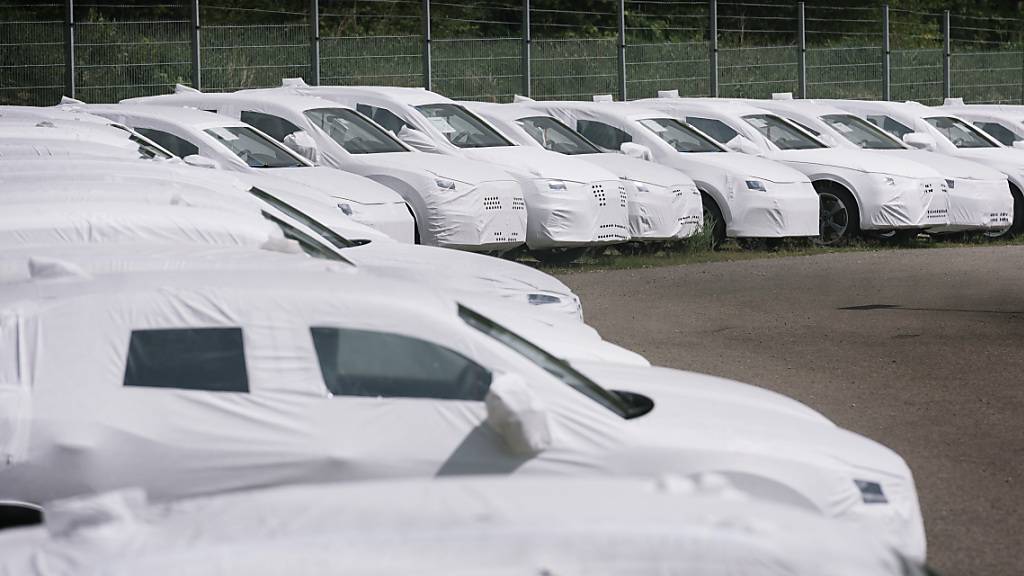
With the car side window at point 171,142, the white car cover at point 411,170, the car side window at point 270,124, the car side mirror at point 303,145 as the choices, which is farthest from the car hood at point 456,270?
the car side window at point 270,124

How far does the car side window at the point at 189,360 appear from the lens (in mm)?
5348

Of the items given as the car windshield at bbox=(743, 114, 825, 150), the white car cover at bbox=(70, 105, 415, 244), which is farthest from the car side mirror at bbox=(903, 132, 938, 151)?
the white car cover at bbox=(70, 105, 415, 244)

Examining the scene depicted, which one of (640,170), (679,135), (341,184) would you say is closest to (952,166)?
(679,135)

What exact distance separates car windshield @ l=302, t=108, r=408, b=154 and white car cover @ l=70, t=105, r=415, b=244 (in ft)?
4.35

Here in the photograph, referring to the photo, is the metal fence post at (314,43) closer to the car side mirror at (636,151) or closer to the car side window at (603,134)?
the car side window at (603,134)

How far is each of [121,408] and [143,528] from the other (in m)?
2.36

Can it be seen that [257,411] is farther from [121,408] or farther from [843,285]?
→ [843,285]

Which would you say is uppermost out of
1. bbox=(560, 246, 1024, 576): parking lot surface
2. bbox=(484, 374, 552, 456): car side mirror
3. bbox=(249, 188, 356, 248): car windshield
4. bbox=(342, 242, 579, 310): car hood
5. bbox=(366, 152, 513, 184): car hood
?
bbox=(366, 152, 513, 184): car hood

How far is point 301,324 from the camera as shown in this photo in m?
5.49

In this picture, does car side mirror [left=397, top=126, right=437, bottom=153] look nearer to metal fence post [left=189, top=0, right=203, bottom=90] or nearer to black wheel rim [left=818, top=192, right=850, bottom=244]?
black wheel rim [left=818, top=192, right=850, bottom=244]

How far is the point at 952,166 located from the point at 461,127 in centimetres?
613

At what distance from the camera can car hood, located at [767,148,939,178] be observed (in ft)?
62.5

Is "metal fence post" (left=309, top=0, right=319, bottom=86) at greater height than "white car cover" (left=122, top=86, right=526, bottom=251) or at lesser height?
greater

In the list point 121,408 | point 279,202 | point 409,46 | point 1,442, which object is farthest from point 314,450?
point 409,46
